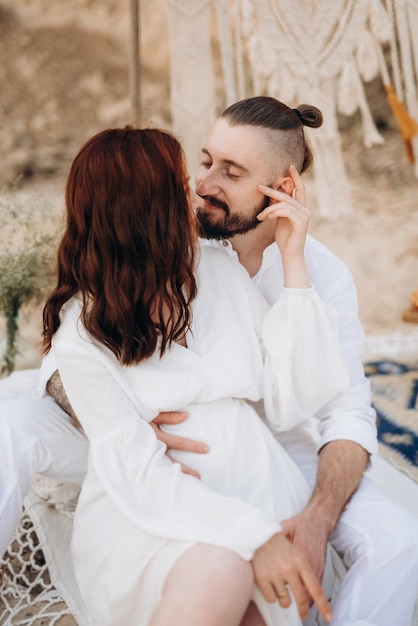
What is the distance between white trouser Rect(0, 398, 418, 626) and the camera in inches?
51.6

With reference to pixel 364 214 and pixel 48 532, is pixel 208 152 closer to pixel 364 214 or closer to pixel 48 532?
pixel 48 532

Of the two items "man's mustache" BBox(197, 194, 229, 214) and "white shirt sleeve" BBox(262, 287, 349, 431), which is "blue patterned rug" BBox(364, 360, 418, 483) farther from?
"man's mustache" BBox(197, 194, 229, 214)

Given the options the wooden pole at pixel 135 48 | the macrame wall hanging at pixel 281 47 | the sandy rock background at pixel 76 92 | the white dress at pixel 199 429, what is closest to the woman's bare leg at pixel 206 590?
the white dress at pixel 199 429

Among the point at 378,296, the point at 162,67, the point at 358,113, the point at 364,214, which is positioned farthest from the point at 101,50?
the point at 378,296

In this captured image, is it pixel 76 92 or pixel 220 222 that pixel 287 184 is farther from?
pixel 76 92

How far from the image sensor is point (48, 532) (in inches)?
75.4

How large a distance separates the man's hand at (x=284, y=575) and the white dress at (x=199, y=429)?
0.03 metres

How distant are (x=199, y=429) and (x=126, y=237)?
0.38 meters

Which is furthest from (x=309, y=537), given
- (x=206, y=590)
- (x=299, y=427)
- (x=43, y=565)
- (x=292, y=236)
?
(x=43, y=565)

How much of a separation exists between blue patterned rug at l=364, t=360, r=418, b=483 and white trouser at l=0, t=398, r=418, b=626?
2.81 ft

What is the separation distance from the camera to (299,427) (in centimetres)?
167

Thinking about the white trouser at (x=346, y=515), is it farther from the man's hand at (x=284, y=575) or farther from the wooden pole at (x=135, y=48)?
the wooden pole at (x=135, y=48)

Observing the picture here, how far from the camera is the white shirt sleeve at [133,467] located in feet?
3.86

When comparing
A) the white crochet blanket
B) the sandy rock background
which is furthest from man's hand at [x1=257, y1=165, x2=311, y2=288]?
the sandy rock background
